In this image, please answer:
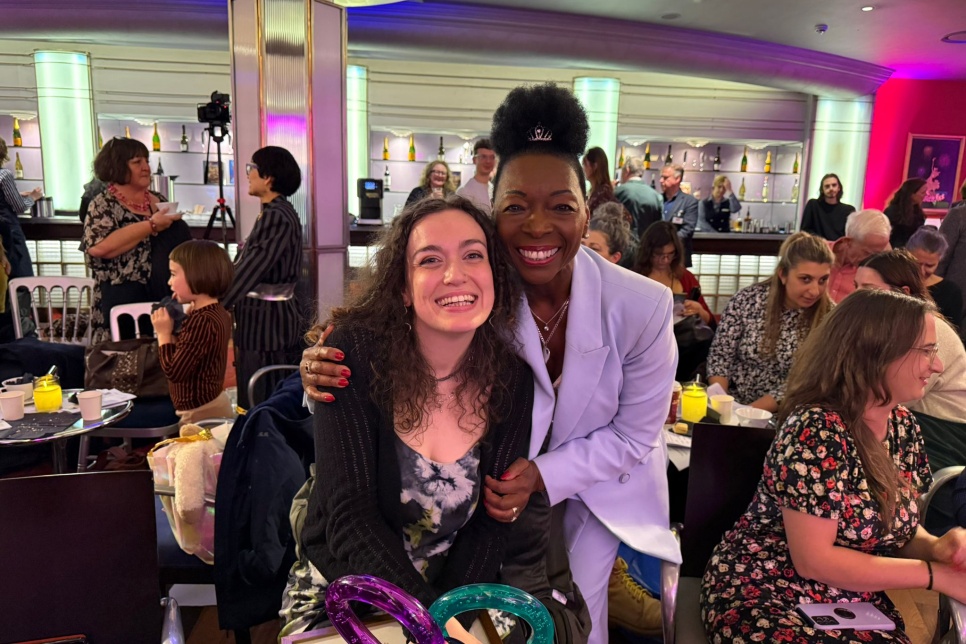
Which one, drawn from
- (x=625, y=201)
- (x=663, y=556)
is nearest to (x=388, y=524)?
(x=663, y=556)

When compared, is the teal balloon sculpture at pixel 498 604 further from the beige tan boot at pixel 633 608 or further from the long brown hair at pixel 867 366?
the beige tan boot at pixel 633 608

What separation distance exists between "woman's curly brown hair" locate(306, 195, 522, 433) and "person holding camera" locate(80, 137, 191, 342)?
9.37ft

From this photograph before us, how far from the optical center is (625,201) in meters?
5.18

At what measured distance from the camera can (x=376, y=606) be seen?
2.35ft

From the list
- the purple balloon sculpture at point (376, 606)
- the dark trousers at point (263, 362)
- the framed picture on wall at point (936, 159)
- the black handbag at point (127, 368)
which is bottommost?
the dark trousers at point (263, 362)

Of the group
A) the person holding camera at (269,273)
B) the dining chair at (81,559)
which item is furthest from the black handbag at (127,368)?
the dining chair at (81,559)

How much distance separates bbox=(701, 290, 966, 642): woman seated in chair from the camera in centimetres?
153

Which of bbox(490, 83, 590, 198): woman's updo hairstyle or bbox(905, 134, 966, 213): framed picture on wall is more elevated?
bbox(905, 134, 966, 213): framed picture on wall

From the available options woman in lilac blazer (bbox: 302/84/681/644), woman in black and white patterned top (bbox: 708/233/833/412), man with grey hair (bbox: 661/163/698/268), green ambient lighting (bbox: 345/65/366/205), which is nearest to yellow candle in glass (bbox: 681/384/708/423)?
woman in black and white patterned top (bbox: 708/233/833/412)

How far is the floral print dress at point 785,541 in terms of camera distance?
1.52 meters

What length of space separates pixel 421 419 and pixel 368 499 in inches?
7.3

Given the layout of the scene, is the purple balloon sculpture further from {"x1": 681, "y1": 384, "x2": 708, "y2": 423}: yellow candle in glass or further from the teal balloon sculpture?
{"x1": 681, "y1": 384, "x2": 708, "y2": 423}: yellow candle in glass

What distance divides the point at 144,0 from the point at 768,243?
6.36 metres

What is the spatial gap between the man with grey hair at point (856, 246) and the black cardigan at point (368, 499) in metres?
2.88
